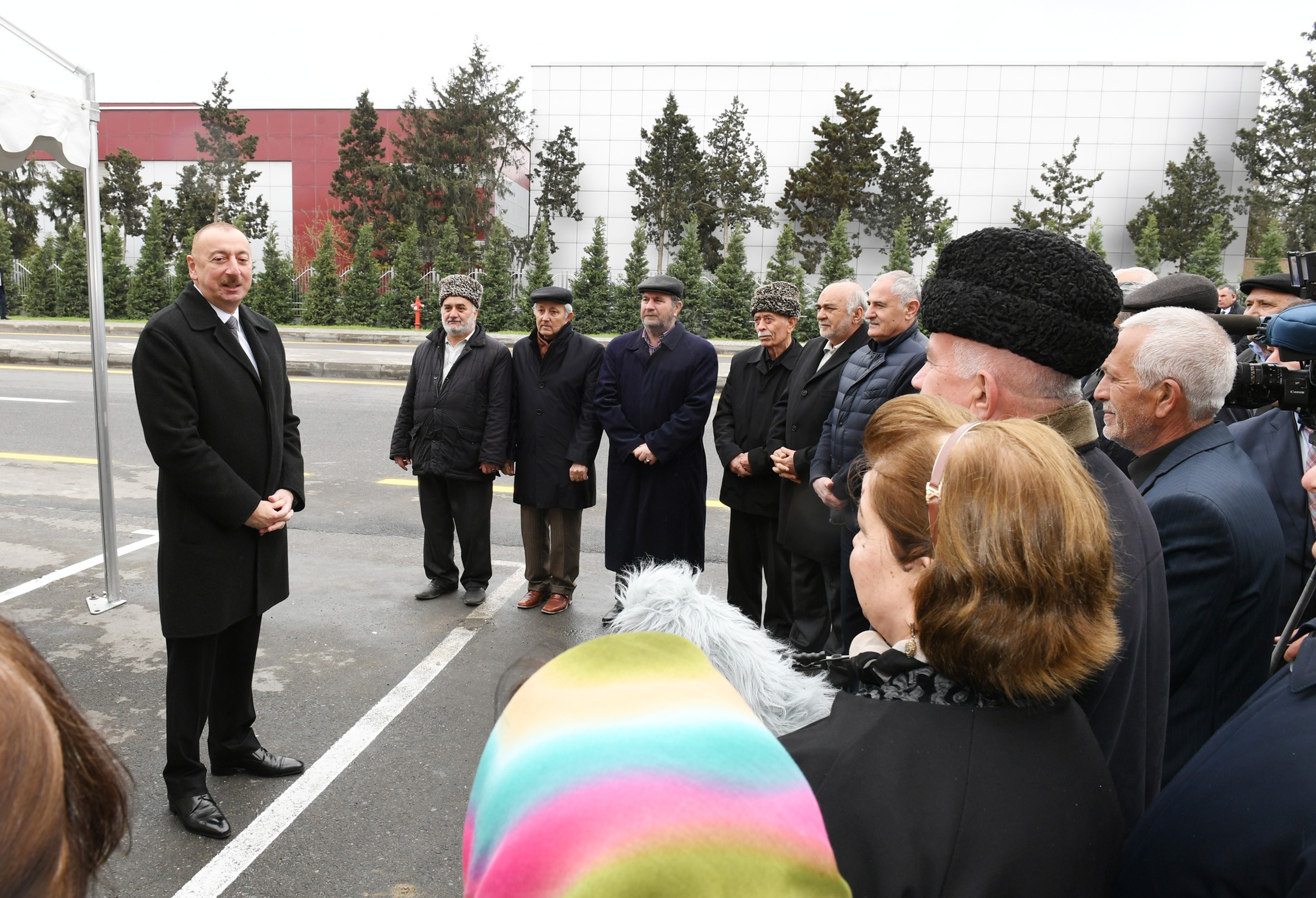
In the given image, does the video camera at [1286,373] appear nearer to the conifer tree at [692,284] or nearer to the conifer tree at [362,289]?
the conifer tree at [692,284]

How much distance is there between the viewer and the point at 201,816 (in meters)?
3.04

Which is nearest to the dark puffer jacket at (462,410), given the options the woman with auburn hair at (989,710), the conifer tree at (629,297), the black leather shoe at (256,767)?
the black leather shoe at (256,767)

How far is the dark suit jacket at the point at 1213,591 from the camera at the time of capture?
1962 mm

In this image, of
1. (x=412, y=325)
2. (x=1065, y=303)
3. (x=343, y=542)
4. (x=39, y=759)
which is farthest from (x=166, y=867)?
(x=412, y=325)

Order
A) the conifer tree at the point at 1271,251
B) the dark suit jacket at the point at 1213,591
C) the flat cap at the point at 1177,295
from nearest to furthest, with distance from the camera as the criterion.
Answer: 1. the dark suit jacket at the point at 1213,591
2. the flat cap at the point at 1177,295
3. the conifer tree at the point at 1271,251

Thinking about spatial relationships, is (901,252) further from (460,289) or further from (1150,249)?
(460,289)

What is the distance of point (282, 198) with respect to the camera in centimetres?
4134

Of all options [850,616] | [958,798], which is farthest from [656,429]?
[958,798]

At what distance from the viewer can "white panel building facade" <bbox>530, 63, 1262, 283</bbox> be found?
35031 mm

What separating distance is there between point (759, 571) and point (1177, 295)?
2.72 meters

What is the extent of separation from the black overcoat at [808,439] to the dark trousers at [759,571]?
254mm

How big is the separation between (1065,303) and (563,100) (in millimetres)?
38859

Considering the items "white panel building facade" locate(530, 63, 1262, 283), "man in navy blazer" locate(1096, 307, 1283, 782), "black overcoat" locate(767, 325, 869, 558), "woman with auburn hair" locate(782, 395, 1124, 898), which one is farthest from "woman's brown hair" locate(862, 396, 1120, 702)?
"white panel building facade" locate(530, 63, 1262, 283)

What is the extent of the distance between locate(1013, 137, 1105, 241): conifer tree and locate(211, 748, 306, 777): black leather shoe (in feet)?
116
